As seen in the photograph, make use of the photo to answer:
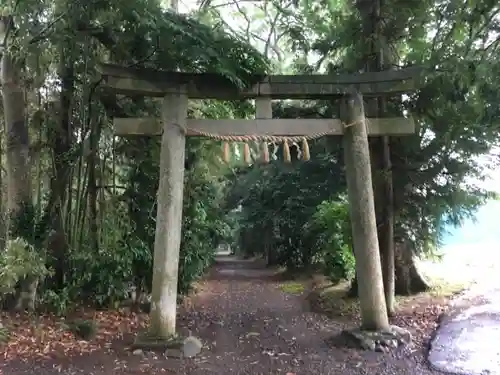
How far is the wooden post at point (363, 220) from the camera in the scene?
5.92m

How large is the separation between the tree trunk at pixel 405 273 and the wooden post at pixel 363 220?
2.46 metres

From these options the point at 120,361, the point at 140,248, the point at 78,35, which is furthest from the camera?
the point at 140,248

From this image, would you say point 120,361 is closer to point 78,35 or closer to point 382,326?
point 382,326

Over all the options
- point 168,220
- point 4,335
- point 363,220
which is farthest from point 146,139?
point 363,220

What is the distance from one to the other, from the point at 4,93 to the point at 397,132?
5.29 m

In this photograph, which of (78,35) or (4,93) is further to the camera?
(4,93)

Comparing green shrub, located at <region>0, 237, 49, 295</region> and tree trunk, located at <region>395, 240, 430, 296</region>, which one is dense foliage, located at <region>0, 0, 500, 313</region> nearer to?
green shrub, located at <region>0, 237, 49, 295</region>

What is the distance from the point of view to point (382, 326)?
586 centimetres

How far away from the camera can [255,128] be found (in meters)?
5.97

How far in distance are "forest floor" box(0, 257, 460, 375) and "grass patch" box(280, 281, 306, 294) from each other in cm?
186

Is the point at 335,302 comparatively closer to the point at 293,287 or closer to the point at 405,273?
the point at 405,273

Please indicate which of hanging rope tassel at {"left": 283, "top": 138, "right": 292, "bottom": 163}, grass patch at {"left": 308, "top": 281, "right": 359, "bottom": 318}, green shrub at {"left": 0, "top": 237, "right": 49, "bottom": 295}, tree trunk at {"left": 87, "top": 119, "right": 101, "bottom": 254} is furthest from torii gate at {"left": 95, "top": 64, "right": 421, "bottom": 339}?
tree trunk at {"left": 87, "top": 119, "right": 101, "bottom": 254}

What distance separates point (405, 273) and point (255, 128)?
4.17m

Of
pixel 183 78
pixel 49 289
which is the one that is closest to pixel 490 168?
pixel 183 78
